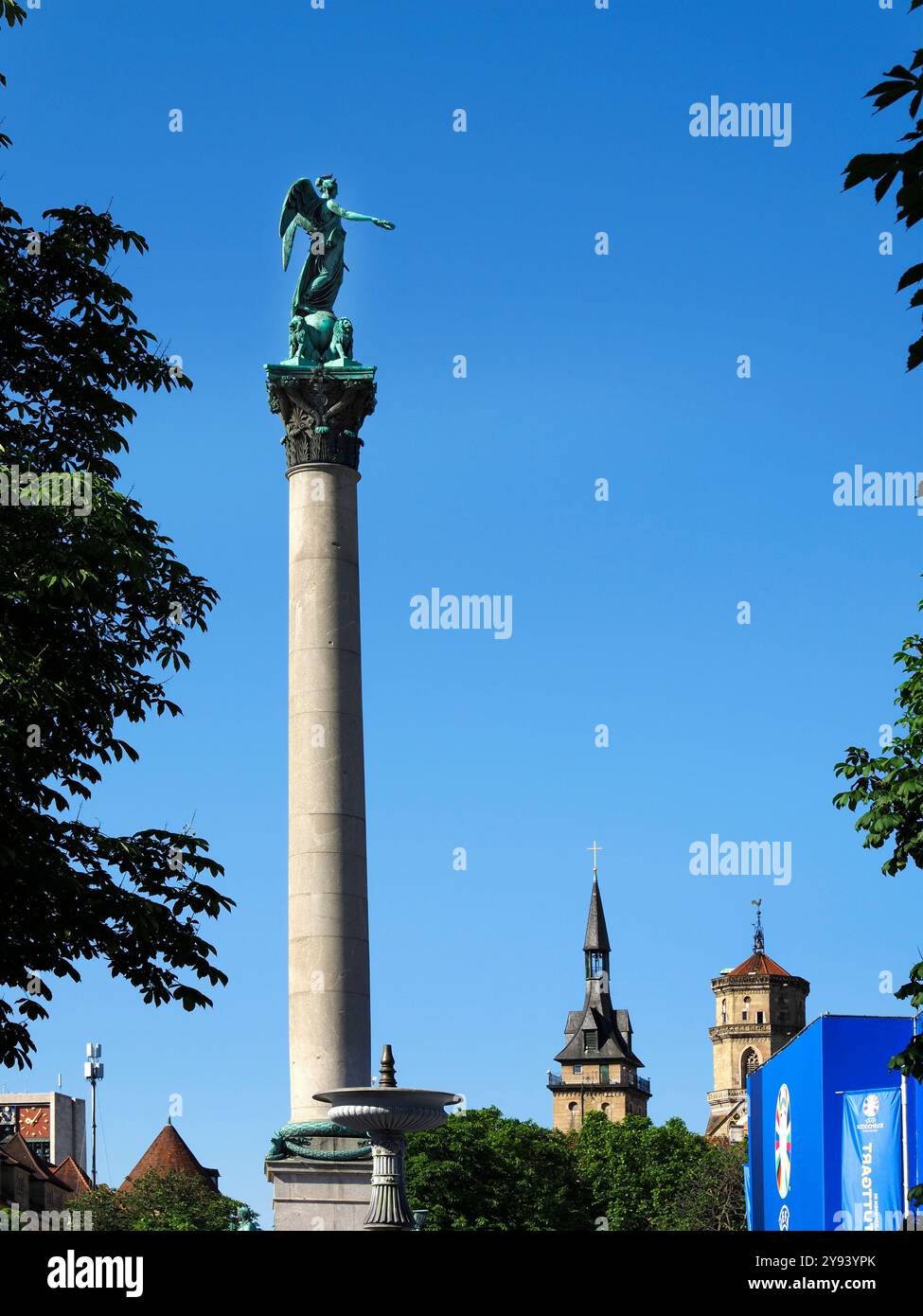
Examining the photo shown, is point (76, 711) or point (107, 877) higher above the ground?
point (76, 711)

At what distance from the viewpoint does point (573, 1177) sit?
114 metres

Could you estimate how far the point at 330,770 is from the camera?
1428 inches

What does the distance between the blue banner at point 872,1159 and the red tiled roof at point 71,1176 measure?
10711 cm

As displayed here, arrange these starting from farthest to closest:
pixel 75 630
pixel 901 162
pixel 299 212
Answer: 1. pixel 299 212
2. pixel 75 630
3. pixel 901 162

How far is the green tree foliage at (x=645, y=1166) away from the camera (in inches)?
5027

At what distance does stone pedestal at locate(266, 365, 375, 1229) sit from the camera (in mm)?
34188

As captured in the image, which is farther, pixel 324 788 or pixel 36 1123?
pixel 36 1123

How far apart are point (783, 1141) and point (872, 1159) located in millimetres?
5050

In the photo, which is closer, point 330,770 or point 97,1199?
point 330,770

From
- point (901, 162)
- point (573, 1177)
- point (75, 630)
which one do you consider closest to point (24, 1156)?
point (573, 1177)

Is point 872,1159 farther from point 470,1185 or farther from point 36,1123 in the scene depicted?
point 36,1123
